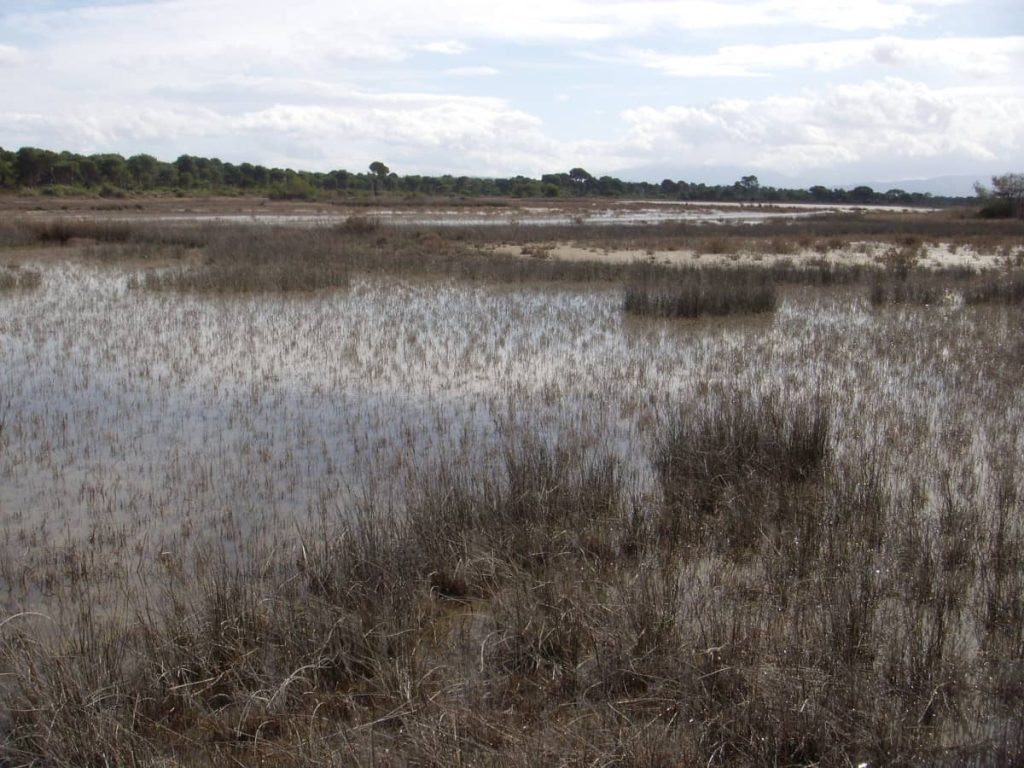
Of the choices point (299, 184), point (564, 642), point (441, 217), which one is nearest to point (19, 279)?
point (564, 642)

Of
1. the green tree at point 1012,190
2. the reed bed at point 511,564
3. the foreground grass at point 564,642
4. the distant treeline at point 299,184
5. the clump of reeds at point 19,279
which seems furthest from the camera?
the distant treeline at point 299,184

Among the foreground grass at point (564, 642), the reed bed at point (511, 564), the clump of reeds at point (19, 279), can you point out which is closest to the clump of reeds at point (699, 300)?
the reed bed at point (511, 564)

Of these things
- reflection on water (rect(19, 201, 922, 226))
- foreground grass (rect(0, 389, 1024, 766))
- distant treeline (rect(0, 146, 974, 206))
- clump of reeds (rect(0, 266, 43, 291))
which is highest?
distant treeline (rect(0, 146, 974, 206))

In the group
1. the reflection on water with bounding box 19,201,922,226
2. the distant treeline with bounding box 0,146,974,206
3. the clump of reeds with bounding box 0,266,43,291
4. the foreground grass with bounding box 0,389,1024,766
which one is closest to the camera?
the foreground grass with bounding box 0,389,1024,766

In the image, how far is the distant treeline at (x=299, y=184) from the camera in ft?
251

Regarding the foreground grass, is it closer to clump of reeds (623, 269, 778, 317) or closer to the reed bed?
the reed bed

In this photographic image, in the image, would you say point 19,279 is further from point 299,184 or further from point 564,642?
point 299,184

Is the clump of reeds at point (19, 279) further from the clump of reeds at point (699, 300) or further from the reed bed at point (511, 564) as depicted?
the clump of reeds at point (699, 300)

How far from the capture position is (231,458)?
26.1ft

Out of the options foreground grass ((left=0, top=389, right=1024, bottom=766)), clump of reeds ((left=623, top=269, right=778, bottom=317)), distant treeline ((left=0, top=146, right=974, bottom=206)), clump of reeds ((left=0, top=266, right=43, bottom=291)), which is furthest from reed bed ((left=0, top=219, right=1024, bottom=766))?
distant treeline ((left=0, top=146, right=974, bottom=206))

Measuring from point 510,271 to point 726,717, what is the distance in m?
18.7

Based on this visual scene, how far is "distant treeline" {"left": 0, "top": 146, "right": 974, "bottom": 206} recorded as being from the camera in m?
76.6

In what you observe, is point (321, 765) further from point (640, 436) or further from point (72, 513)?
point (640, 436)

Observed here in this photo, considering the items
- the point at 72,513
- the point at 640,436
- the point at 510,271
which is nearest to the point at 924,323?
the point at 640,436
